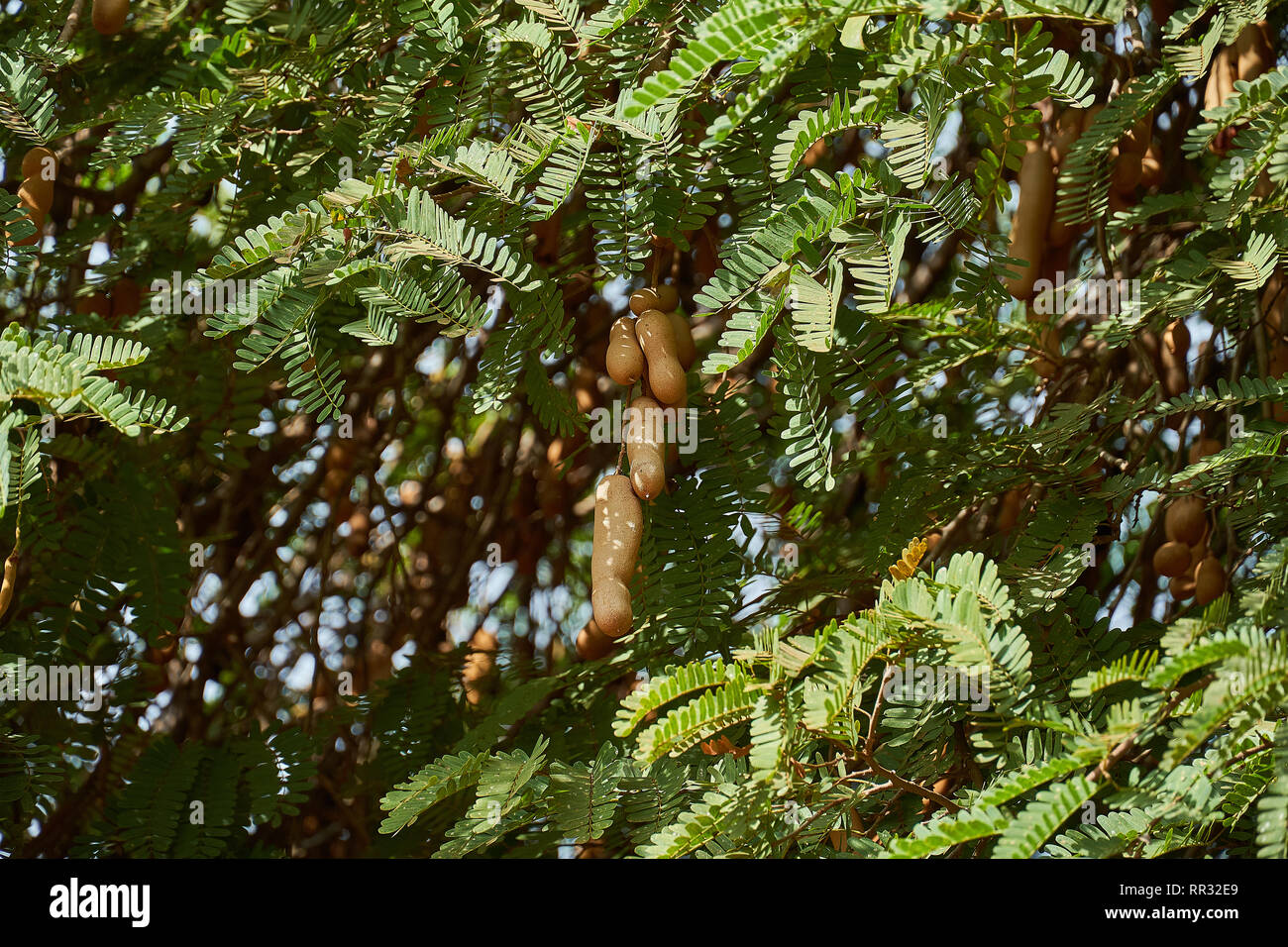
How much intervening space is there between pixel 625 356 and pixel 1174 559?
98cm

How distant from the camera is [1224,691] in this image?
0.93 meters

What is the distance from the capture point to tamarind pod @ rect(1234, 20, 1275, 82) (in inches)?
72.4

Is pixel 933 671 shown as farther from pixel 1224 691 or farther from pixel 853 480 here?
pixel 853 480

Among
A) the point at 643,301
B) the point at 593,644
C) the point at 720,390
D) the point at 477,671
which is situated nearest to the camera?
the point at 643,301

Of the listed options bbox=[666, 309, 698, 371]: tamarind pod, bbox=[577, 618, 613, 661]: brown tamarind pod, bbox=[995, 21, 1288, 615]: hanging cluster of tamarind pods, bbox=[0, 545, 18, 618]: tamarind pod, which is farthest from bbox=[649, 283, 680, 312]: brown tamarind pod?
bbox=[0, 545, 18, 618]: tamarind pod

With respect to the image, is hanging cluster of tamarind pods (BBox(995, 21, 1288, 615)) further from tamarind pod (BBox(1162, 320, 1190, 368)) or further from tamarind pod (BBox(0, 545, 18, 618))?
tamarind pod (BBox(0, 545, 18, 618))

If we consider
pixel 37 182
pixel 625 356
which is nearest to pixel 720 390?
pixel 625 356

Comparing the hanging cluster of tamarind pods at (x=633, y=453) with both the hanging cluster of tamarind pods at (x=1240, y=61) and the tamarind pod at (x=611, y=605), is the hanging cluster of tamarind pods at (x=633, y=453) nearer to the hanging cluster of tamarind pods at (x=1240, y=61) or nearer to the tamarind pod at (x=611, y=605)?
the tamarind pod at (x=611, y=605)

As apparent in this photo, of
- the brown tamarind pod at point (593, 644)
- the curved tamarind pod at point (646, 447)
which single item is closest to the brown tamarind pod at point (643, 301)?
the curved tamarind pod at point (646, 447)

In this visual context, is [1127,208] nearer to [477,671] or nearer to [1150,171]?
[1150,171]

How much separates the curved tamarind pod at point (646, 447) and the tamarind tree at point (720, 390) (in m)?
0.02

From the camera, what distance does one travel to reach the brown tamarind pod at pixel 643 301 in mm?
1523

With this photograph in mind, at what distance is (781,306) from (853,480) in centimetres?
123

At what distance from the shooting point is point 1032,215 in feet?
6.32
